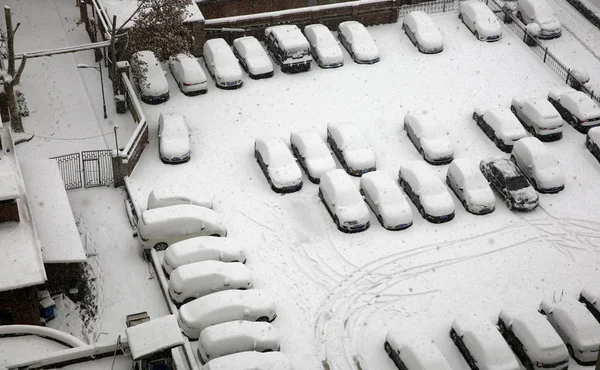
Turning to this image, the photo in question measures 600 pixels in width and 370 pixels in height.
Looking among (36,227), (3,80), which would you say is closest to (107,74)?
(3,80)

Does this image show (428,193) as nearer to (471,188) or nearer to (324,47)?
(471,188)

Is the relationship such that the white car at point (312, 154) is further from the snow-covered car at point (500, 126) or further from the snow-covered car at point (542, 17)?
the snow-covered car at point (542, 17)

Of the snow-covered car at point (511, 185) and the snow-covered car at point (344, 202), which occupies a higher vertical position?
the snow-covered car at point (344, 202)

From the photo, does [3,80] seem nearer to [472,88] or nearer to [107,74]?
[107,74]

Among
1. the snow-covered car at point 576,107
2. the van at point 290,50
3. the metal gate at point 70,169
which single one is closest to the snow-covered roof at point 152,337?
the metal gate at point 70,169

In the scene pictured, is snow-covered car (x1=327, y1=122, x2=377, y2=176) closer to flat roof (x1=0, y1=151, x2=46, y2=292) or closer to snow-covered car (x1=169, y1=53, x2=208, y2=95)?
snow-covered car (x1=169, y1=53, x2=208, y2=95)

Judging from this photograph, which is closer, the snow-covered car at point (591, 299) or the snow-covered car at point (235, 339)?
the snow-covered car at point (235, 339)

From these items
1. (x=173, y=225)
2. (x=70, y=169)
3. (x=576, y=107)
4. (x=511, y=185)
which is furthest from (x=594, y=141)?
(x=70, y=169)
